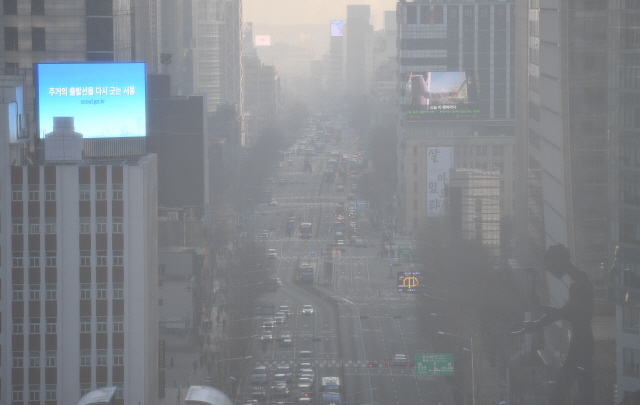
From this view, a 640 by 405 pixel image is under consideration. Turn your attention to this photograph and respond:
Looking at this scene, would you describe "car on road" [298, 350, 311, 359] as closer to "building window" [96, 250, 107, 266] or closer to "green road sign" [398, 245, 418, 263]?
"green road sign" [398, 245, 418, 263]

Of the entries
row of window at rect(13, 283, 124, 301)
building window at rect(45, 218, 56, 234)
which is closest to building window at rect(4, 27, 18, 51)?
building window at rect(45, 218, 56, 234)

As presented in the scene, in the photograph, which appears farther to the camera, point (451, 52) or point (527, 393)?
point (451, 52)

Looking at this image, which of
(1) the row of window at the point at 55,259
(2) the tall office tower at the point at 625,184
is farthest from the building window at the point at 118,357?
(2) the tall office tower at the point at 625,184

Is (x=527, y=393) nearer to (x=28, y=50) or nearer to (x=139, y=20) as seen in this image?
(x=28, y=50)

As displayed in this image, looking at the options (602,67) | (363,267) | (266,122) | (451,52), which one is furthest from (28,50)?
(266,122)

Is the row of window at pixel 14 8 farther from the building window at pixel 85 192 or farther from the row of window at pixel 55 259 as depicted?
the row of window at pixel 55 259

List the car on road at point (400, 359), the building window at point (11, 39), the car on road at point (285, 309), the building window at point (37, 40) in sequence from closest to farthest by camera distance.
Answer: the building window at point (11, 39), the building window at point (37, 40), the car on road at point (400, 359), the car on road at point (285, 309)
